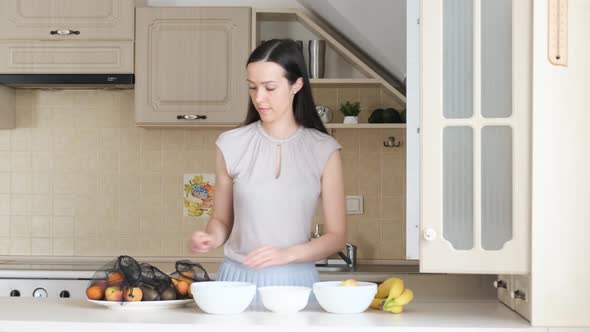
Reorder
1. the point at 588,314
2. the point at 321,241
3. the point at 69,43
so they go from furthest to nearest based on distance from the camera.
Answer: the point at 69,43
the point at 321,241
the point at 588,314

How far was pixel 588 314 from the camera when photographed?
2.14m

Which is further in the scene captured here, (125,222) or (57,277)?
(125,222)

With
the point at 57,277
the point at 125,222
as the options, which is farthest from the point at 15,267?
the point at 125,222

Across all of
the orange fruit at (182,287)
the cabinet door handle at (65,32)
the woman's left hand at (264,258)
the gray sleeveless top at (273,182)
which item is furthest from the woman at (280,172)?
the cabinet door handle at (65,32)

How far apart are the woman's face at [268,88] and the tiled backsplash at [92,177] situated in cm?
224

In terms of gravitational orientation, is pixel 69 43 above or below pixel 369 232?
above

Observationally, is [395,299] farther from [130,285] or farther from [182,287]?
[130,285]

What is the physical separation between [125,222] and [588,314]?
3162mm

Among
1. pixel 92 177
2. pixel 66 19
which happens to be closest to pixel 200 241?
pixel 66 19

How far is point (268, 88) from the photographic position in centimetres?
260

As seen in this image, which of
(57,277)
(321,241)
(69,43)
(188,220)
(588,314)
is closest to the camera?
(588,314)

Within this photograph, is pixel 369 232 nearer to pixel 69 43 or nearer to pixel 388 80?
pixel 388 80

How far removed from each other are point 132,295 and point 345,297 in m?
0.52

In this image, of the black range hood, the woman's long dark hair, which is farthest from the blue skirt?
the black range hood
